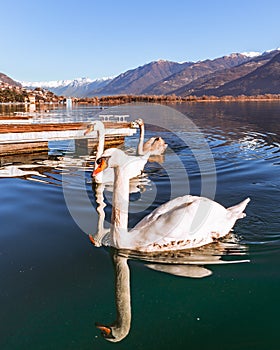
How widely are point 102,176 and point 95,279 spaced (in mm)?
7236

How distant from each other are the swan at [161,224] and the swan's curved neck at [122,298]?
0.44 m

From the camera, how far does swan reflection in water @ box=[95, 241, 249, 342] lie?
248 inches

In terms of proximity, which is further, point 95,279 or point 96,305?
point 95,279

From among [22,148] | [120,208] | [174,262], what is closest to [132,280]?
[174,262]

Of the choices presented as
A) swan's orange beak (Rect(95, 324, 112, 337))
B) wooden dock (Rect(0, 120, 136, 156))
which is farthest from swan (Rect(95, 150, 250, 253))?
wooden dock (Rect(0, 120, 136, 156))

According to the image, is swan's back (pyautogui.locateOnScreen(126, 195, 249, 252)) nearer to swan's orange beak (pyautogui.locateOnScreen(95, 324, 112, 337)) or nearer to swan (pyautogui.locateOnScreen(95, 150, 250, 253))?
swan (pyautogui.locateOnScreen(95, 150, 250, 253))

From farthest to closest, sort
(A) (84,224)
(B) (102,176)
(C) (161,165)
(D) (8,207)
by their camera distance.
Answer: (C) (161,165) < (B) (102,176) < (D) (8,207) < (A) (84,224)

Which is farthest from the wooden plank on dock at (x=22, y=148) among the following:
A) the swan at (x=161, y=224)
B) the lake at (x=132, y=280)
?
the swan at (x=161, y=224)

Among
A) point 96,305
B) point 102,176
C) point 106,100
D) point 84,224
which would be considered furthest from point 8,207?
point 106,100

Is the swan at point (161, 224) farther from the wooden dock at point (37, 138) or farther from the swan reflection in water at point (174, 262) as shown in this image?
the wooden dock at point (37, 138)

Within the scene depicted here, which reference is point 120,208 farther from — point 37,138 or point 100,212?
point 37,138

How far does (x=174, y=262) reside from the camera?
283 inches

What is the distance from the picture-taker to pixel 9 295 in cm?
630

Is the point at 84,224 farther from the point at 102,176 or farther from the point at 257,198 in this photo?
the point at 257,198
